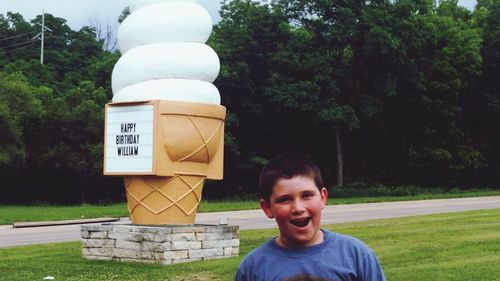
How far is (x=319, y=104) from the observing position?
124ft

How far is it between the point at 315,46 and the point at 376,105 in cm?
416

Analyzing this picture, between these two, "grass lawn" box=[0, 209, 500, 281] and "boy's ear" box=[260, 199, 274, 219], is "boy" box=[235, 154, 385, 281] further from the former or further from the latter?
"grass lawn" box=[0, 209, 500, 281]

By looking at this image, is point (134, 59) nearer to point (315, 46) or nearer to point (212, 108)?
point (212, 108)

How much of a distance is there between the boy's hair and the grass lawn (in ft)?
22.6

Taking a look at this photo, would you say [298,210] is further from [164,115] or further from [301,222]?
[164,115]

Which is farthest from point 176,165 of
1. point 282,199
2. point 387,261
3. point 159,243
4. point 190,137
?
point 282,199

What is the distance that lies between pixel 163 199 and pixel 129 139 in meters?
1.16

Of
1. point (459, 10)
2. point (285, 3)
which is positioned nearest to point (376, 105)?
point (285, 3)

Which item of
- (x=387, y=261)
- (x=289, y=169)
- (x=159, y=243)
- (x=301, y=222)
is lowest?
(x=387, y=261)

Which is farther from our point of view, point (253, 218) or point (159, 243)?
point (253, 218)

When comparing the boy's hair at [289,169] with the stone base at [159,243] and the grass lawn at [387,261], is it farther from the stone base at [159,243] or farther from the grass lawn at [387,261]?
the stone base at [159,243]

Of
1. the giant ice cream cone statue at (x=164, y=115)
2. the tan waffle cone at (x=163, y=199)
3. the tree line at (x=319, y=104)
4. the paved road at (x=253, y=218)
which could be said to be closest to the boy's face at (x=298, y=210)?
the giant ice cream cone statue at (x=164, y=115)

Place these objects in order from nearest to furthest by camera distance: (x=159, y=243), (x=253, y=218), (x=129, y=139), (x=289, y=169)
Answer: (x=289, y=169), (x=159, y=243), (x=129, y=139), (x=253, y=218)

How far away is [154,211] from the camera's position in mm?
12922
